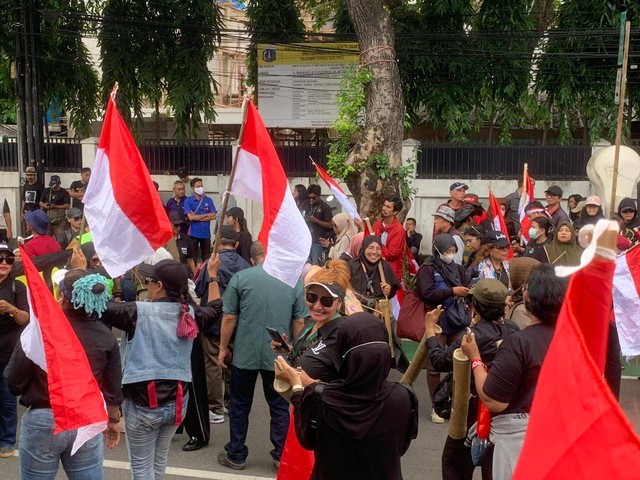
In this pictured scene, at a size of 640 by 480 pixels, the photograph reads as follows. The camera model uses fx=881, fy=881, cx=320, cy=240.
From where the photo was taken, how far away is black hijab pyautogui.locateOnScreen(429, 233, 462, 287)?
708 centimetres

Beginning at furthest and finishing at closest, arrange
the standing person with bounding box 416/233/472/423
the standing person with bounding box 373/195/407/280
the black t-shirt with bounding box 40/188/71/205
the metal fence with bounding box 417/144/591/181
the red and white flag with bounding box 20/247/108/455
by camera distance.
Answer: the metal fence with bounding box 417/144/591/181 < the black t-shirt with bounding box 40/188/71/205 < the standing person with bounding box 373/195/407/280 < the standing person with bounding box 416/233/472/423 < the red and white flag with bounding box 20/247/108/455

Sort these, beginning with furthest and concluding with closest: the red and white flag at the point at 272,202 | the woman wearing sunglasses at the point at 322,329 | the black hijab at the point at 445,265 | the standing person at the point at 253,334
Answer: the black hijab at the point at 445,265 < the standing person at the point at 253,334 < the red and white flag at the point at 272,202 < the woman wearing sunglasses at the point at 322,329

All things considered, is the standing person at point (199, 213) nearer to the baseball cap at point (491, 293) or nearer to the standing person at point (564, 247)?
the standing person at point (564, 247)

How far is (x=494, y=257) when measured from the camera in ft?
25.0

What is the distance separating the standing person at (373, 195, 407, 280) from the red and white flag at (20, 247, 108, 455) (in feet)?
17.0

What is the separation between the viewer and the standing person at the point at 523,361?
12.3 ft

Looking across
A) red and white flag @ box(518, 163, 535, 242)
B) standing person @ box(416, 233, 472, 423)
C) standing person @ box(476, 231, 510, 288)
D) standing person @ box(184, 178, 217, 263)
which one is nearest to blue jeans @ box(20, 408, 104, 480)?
standing person @ box(416, 233, 472, 423)

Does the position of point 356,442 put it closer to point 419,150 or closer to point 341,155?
point 341,155

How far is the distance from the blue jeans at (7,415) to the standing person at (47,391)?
2.07m

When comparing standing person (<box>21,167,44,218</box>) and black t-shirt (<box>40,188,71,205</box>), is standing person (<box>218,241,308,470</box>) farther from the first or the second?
standing person (<box>21,167,44,218</box>)

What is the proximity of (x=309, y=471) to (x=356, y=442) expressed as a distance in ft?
3.66

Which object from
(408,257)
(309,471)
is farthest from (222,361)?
(408,257)

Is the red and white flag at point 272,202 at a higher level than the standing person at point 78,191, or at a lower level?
higher

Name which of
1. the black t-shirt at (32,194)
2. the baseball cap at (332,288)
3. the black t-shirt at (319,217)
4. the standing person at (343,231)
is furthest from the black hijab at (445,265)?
the black t-shirt at (32,194)
